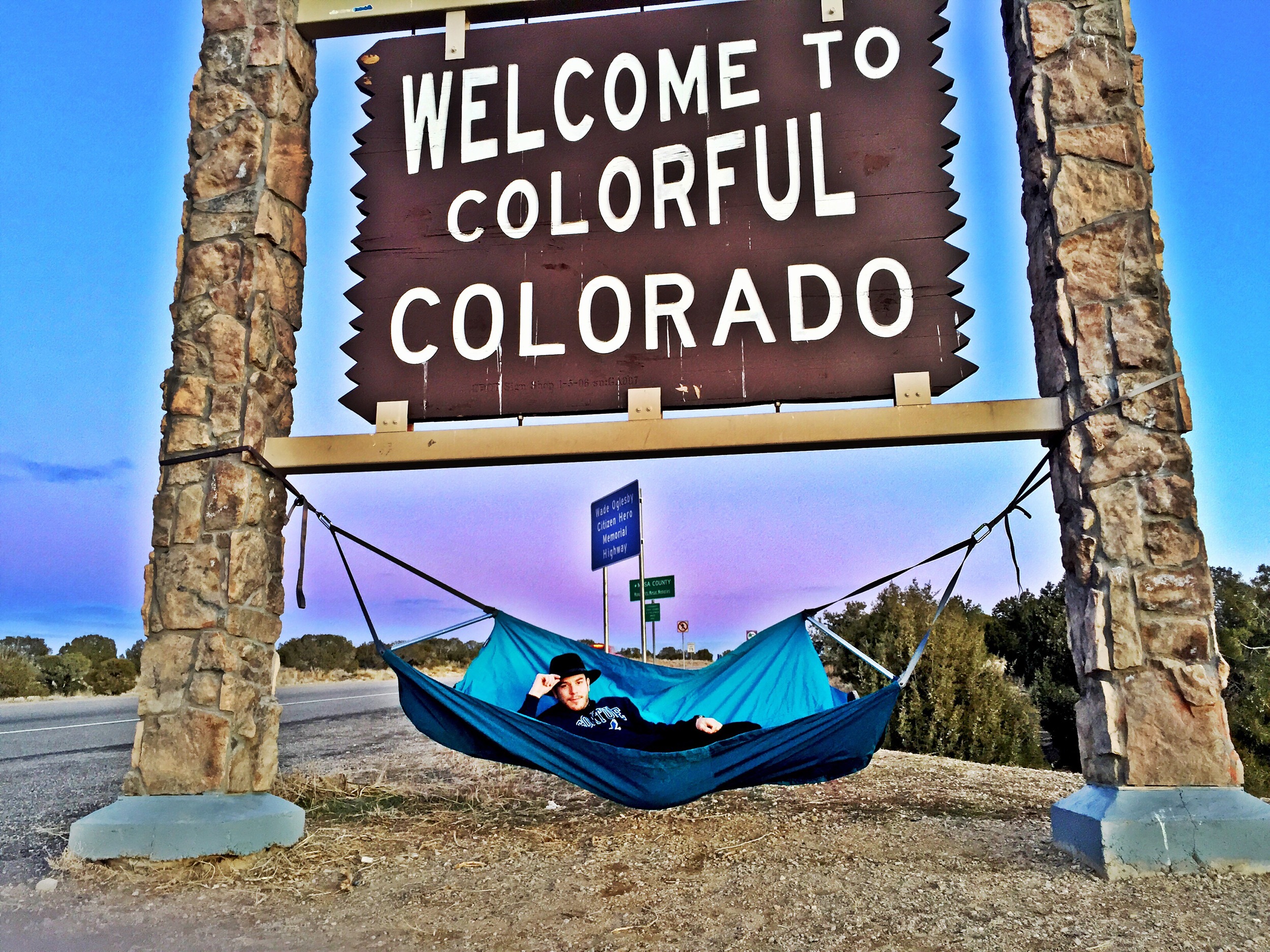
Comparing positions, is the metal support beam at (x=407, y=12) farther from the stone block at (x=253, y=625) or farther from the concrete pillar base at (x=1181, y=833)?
the concrete pillar base at (x=1181, y=833)

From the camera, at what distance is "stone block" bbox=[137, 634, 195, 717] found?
4.03m

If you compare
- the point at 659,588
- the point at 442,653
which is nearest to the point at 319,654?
the point at 442,653

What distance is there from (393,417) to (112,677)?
1776cm

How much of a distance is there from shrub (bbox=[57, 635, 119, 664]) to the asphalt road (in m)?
4.02

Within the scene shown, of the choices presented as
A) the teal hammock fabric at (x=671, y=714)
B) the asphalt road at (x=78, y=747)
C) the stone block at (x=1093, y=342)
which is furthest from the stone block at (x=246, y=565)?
the stone block at (x=1093, y=342)

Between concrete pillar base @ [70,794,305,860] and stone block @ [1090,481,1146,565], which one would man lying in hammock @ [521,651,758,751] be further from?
stone block @ [1090,481,1146,565]

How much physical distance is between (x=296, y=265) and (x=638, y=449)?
7.45 ft

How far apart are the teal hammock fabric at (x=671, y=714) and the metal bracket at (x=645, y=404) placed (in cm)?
146

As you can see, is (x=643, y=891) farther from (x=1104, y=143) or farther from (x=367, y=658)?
(x=367, y=658)

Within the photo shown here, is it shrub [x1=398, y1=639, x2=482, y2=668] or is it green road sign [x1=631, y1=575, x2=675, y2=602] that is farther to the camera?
shrub [x1=398, y1=639, x2=482, y2=668]

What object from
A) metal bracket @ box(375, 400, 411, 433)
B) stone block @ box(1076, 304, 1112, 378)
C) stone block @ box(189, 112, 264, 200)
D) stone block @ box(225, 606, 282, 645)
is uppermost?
stone block @ box(189, 112, 264, 200)

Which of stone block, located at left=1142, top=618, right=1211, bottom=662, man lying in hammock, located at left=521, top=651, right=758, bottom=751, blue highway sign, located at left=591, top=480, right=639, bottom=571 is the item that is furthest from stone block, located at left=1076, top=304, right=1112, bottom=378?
blue highway sign, located at left=591, top=480, right=639, bottom=571

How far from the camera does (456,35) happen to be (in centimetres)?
477

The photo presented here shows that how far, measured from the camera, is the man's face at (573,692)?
182 inches
